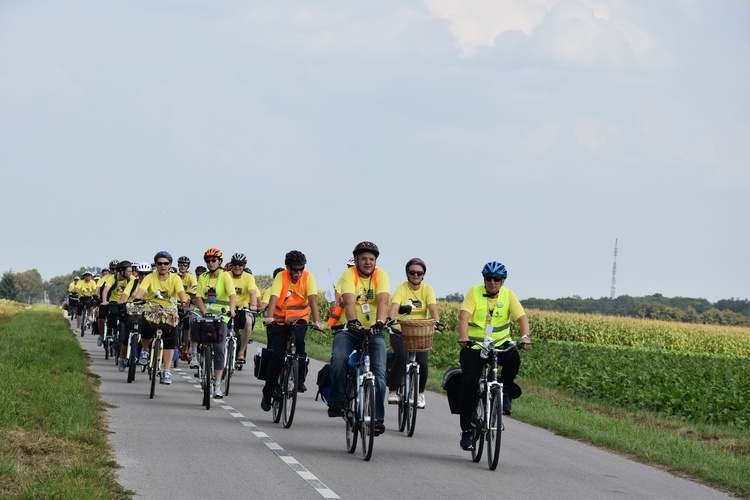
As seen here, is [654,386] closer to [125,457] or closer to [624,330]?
[125,457]

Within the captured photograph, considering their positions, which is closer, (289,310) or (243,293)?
(289,310)

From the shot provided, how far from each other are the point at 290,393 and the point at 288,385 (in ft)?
0.39

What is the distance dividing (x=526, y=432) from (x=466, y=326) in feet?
14.1

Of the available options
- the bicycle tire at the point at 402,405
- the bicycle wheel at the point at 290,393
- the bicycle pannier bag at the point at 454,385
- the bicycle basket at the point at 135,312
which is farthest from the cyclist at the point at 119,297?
the bicycle pannier bag at the point at 454,385

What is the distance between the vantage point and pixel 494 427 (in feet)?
37.6

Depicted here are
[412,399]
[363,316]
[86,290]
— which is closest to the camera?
[363,316]

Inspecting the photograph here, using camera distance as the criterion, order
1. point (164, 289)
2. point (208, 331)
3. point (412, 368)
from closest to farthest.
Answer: point (412, 368), point (208, 331), point (164, 289)

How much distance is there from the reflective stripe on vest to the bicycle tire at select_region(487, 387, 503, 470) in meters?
0.64

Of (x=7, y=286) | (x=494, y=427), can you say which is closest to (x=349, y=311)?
(x=494, y=427)

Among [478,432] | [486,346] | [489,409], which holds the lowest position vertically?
[478,432]

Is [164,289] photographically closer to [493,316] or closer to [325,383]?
[325,383]

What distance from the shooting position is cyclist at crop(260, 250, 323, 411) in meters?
14.8

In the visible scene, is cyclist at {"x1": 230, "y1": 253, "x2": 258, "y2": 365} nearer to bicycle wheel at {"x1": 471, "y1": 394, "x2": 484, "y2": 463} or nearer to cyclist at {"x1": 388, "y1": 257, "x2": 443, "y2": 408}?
cyclist at {"x1": 388, "y1": 257, "x2": 443, "y2": 408}

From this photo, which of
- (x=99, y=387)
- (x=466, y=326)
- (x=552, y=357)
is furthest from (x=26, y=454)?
(x=552, y=357)
